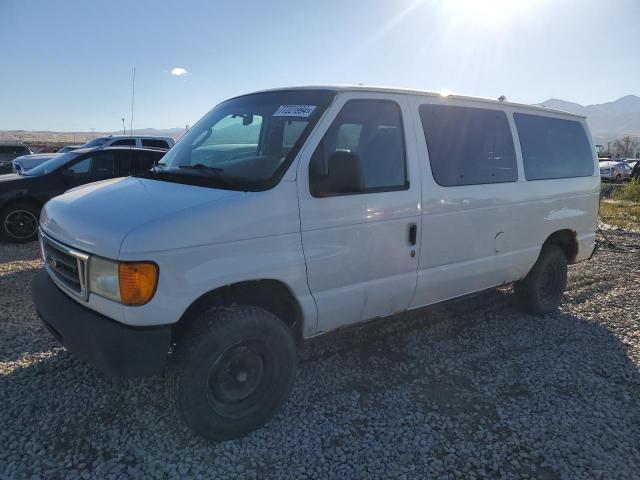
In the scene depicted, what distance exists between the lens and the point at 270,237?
2.72 metres

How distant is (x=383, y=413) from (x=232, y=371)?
42.9 inches

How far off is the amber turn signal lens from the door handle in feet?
5.99

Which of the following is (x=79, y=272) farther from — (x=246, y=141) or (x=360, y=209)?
(x=360, y=209)

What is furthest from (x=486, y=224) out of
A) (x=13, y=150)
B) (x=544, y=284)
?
(x=13, y=150)

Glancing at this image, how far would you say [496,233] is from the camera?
407 centimetres

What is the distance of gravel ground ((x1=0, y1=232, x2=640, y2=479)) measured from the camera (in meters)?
2.67

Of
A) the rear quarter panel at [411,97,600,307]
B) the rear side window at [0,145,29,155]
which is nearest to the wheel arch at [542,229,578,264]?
the rear quarter panel at [411,97,600,307]

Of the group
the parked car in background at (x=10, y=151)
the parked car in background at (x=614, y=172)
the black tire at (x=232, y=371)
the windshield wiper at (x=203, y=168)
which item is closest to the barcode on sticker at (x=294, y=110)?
the windshield wiper at (x=203, y=168)

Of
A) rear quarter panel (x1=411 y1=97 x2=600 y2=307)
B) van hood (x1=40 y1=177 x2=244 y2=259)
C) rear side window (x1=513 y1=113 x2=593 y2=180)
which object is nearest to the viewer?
van hood (x1=40 y1=177 x2=244 y2=259)

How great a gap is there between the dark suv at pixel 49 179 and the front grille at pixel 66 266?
526cm

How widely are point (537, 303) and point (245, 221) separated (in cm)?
363

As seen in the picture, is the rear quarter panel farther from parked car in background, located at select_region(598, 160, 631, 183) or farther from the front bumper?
parked car in background, located at select_region(598, 160, 631, 183)

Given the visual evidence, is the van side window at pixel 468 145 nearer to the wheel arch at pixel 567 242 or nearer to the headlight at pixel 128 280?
the wheel arch at pixel 567 242

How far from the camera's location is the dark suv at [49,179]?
757cm
